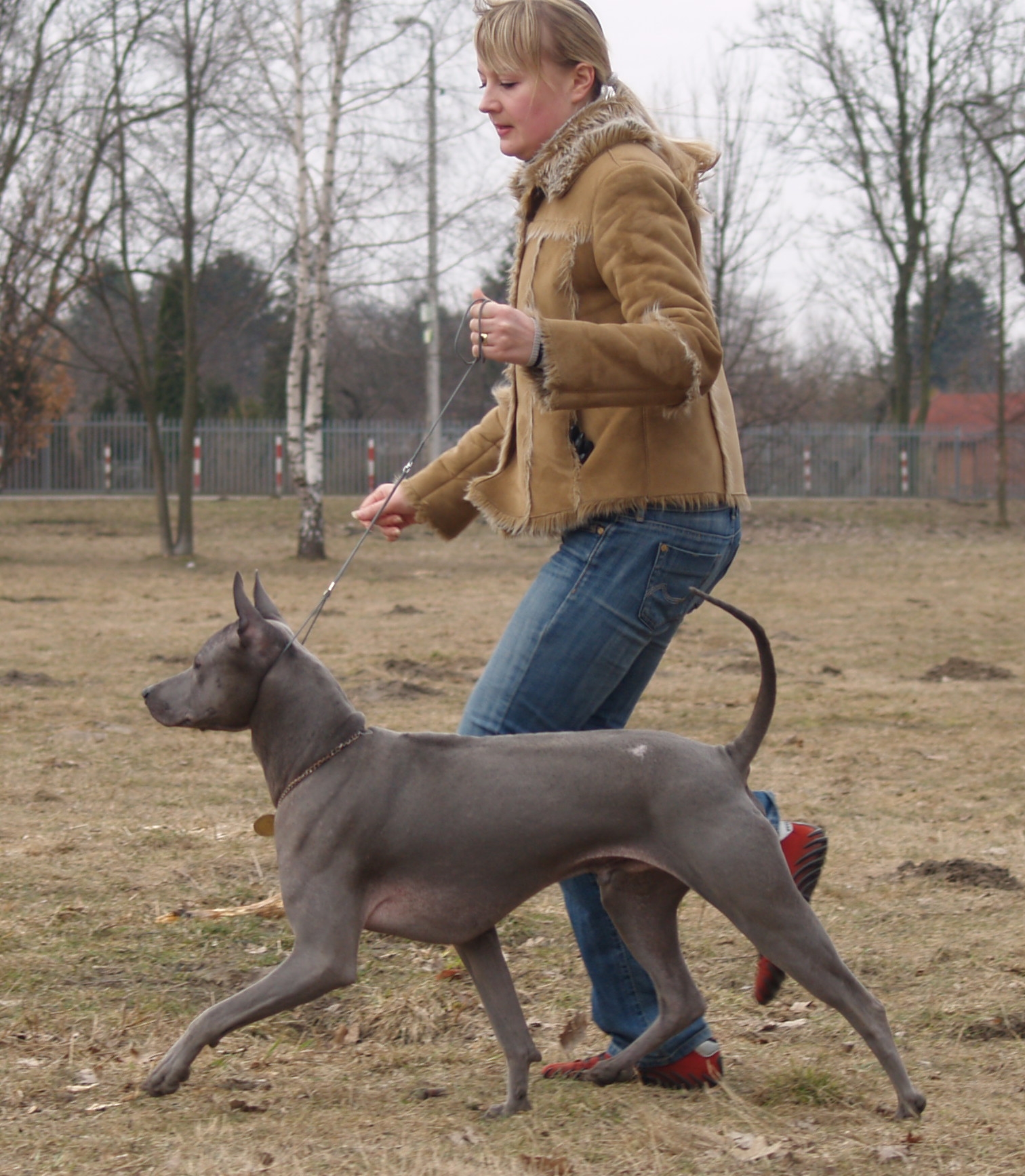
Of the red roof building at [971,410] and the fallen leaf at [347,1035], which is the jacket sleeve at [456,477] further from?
the red roof building at [971,410]

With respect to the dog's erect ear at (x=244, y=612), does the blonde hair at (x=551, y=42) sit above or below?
above

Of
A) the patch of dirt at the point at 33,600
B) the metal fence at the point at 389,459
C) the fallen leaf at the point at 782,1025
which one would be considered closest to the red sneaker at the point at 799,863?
the fallen leaf at the point at 782,1025

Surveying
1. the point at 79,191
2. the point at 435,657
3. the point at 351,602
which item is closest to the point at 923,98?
the point at 79,191

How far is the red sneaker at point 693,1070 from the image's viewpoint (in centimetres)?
332

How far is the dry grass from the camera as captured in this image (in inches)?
116

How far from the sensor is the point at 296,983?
2.87m

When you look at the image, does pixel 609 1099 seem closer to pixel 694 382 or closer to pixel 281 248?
pixel 694 382

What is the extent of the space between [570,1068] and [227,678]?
1317 millimetres

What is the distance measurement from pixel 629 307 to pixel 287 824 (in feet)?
4.44

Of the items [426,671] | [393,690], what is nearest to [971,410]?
[426,671]

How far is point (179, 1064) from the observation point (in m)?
2.97

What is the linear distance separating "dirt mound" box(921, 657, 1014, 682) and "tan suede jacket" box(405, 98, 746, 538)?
711cm

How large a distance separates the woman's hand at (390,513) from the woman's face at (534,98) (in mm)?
1003

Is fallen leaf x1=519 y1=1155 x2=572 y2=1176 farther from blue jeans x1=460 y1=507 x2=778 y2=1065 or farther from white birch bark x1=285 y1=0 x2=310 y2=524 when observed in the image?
white birch bark x1=285 y1=0 x2=310 y2=524
